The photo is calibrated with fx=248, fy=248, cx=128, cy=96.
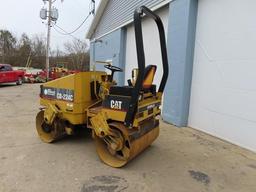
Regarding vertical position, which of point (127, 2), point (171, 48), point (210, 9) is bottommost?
point (171, 48)

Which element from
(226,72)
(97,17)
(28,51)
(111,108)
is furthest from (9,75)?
(28,51)

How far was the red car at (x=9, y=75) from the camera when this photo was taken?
16684mm

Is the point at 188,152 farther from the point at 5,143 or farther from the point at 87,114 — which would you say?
the point at 5,143

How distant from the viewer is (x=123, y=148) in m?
3.91

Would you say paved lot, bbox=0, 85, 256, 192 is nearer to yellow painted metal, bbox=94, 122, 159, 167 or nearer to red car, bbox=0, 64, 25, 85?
yellow painted metal, bbox=94, 122, 159, 167

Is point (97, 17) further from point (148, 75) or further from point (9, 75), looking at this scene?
point (148, 75)

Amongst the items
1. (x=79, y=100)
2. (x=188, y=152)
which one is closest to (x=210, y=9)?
(x=188, y=152)

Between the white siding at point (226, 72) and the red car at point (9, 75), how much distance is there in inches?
567

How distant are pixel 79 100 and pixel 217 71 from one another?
3.27 metres

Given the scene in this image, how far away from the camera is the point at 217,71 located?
5.75 m

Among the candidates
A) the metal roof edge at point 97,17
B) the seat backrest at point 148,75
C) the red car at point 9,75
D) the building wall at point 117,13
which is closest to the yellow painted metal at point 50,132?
the seat backrest at point 148,75

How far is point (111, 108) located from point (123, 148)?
658mm

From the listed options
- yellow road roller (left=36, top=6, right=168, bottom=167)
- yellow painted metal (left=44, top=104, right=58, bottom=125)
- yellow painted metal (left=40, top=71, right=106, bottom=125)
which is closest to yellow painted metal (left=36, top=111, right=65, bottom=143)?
yellow road roller (left=36, top=6, right=168, bottom=167)

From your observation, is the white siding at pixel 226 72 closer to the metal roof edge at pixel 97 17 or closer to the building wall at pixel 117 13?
the building wall at pixel 117 13
